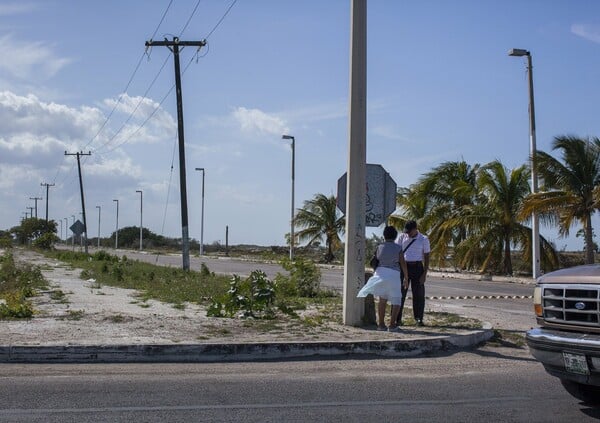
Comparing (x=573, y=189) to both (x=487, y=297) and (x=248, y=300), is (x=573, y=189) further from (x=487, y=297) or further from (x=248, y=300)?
(x=248, y=300)

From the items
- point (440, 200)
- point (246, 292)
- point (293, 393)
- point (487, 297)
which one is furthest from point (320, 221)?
point (293, 393)

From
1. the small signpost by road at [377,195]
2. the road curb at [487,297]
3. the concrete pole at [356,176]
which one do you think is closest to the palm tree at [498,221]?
the road curb at [487,297]

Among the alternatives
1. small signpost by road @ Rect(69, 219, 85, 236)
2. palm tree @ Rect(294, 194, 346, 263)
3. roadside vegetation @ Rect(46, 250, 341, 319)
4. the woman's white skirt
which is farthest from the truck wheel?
small signpost by road @ Rect(69, 219, 85, 236)

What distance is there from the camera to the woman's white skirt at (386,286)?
10695 millimetres

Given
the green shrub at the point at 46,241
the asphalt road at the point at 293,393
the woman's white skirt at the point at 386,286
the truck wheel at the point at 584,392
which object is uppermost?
the green shrub at the point at 46,241

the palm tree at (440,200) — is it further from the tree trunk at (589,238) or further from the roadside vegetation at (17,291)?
the roadside vegetation at (17,291)

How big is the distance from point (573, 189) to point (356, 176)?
53.7 feet

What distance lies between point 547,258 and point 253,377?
23.0 meters

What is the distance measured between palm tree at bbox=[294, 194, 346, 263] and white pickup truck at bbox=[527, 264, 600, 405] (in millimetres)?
40402

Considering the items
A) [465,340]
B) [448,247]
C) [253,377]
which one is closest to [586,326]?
[253,377]

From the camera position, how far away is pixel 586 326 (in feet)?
20.1

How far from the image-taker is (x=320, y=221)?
47469 millimetres

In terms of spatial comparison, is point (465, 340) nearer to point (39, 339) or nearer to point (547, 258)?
point (39, 339)

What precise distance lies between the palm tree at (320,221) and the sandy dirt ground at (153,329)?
33600mm
